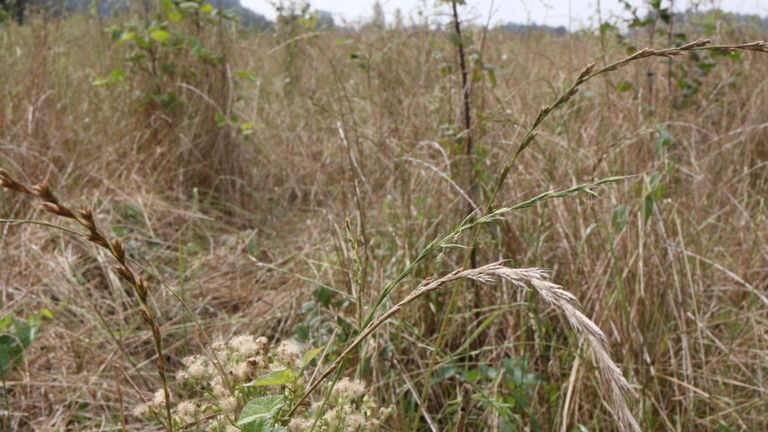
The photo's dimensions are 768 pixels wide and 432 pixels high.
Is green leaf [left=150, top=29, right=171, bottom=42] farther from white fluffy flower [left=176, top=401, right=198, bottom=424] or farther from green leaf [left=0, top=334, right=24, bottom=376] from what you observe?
white fluffy flower [left=176, top=401, right=198, bottom=424]

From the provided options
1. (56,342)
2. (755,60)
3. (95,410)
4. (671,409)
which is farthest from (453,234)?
(755,60)

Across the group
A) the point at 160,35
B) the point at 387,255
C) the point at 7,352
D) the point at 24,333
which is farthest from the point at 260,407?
the point at 160,35

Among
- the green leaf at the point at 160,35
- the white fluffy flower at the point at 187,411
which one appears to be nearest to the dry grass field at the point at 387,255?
the white fluffy flower at the point at 187,411

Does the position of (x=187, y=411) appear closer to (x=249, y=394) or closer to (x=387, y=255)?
(x=249, y=394)

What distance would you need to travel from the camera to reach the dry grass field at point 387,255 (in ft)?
3.20

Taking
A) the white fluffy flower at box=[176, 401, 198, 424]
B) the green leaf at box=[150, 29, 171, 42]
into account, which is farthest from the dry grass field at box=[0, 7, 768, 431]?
the green leaf at box=[150, 29, 171, 42]

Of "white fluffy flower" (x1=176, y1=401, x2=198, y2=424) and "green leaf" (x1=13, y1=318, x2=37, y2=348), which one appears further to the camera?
"green leaf" (x1=13, y1=318, x2=37, y2=348)

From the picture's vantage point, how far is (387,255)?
6.08 feet

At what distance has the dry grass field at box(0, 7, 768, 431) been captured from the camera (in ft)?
3.20

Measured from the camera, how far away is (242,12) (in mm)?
3291

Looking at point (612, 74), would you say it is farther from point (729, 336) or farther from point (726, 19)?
point (729, 336)

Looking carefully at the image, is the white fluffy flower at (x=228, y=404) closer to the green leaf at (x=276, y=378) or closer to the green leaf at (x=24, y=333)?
the green leaf at (x=276, y=378)

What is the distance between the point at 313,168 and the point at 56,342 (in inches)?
56.0

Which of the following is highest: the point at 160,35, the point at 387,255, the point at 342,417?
the point at 160,35
